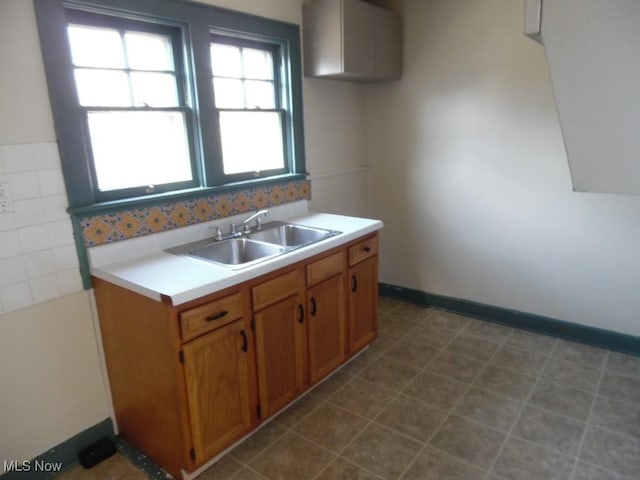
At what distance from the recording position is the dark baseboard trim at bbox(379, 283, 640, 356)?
2.76 meters

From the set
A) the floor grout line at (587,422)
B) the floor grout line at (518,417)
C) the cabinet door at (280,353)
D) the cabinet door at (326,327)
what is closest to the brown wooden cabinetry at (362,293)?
the cabinet door at (326,327)

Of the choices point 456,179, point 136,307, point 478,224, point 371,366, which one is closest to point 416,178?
point 456,179

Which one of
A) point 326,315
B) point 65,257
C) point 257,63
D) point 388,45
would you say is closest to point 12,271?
point 65,257

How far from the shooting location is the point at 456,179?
3193mm

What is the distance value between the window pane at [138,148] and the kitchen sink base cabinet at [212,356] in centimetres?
56

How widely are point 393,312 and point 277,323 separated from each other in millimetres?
1611

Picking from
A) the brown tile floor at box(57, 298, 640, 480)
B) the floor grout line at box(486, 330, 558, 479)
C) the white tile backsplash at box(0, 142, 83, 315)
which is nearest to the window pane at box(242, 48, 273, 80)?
the white tile backsplash at box(0, 142, 83, 315)

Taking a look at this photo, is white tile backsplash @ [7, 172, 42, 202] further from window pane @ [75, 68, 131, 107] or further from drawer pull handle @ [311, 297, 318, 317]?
drawer pull handle @ [311, 297, 318, 317]

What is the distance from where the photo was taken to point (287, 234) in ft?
8.65

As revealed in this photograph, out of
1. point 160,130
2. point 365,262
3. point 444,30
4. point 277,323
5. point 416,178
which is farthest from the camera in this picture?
point 416,178

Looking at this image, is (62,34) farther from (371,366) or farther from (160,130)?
(371,366)

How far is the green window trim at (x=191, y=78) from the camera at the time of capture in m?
1.76

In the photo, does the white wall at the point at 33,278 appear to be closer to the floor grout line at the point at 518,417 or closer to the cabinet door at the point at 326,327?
the cabinet door at the point at 326,327

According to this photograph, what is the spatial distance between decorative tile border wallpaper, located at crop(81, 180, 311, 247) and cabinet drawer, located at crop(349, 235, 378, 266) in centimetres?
63
